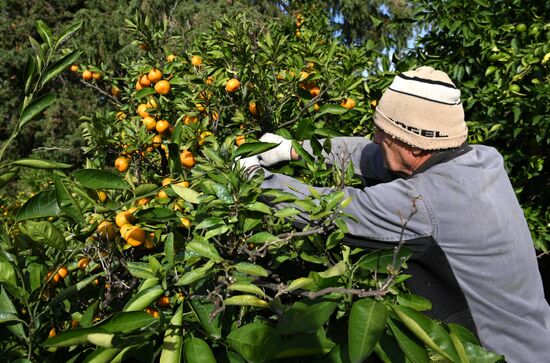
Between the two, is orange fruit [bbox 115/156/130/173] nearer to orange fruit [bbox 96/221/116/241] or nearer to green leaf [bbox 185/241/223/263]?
orange fruit [bbox 96/221/116/241]

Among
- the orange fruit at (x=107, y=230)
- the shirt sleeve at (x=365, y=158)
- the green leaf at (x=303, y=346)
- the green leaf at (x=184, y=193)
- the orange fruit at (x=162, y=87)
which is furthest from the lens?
the orange fruit at (x=162, y=87)

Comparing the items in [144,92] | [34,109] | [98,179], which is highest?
[34,109]

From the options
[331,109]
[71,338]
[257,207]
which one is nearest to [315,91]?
[331,109]

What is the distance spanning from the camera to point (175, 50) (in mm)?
3105

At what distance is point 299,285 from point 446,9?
2834 millimetres

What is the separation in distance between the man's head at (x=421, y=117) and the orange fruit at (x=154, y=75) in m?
1.07

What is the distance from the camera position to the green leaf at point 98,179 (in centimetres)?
118

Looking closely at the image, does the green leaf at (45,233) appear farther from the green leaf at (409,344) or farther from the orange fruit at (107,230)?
the green leaf at (409,344)

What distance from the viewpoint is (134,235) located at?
1385 millimetres

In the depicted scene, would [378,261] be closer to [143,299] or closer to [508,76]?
[143,299]

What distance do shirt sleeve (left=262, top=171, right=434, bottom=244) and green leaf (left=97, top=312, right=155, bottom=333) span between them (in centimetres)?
61

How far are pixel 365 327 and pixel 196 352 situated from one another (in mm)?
323

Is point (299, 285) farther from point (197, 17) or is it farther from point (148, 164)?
point (197, 17)

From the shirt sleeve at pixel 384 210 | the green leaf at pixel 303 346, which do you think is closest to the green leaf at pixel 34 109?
the shirt sleeve at pixel 384 210
